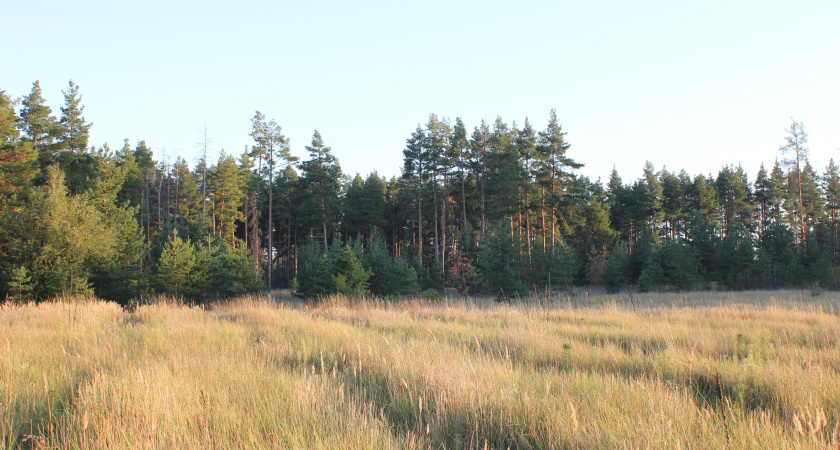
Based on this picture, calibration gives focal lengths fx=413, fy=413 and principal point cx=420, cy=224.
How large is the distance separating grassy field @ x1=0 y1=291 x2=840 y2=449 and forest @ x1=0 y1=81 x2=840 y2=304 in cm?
1525

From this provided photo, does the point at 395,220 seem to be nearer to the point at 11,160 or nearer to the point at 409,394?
the point at 11,160

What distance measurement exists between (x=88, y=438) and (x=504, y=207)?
3602 centimetres

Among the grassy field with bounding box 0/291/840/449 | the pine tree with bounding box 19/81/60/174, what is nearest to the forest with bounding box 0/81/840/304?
the pine tree with bounding box 19/81/60/174

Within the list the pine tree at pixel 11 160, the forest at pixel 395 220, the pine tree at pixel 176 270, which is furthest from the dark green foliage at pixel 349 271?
the pine tree at pixel 11 160

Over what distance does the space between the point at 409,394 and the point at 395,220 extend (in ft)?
163

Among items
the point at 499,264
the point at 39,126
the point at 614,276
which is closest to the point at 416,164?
the point at 499,264

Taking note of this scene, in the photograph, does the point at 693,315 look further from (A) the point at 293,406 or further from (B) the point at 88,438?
(B) the point at 88,438

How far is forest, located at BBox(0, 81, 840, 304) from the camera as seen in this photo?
21984mm

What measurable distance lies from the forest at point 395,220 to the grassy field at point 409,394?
1525cm

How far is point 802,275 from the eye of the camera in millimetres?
33312

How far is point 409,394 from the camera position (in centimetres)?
375

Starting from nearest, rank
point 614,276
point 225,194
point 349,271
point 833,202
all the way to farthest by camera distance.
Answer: point 349,271, point 614,276, point 225,194, point 833,202

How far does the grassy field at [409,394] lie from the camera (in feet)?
8.95

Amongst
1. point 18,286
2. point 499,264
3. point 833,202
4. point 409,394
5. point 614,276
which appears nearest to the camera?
point 409,394
